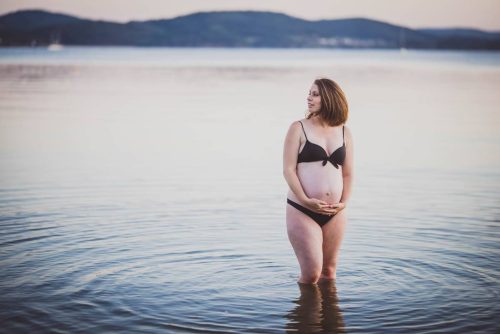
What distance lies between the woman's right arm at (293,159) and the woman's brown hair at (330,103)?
24cm

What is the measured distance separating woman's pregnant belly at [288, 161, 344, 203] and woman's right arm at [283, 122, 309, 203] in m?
0.11

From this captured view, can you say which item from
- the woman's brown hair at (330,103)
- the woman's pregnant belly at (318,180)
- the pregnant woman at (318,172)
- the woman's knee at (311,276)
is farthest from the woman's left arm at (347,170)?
the woman's knee at (311,276)

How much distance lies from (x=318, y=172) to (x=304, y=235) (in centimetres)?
51

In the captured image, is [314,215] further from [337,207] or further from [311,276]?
[311,276]

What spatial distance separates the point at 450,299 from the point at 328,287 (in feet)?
3.36

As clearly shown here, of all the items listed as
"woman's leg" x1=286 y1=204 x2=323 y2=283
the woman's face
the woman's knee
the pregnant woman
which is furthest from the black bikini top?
the woman's knee

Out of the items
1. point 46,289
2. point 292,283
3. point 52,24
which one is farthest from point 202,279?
point 52,24

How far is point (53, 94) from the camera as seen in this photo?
34500 millimetres

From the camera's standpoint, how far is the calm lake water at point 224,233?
7043 millimetres

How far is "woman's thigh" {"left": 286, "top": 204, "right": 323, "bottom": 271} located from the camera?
698 cm

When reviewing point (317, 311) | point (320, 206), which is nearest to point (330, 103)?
point (320, 206)

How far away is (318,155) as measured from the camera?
6.97 m

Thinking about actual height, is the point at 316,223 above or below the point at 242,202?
above

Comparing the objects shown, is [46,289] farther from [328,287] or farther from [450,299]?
[450,299]
